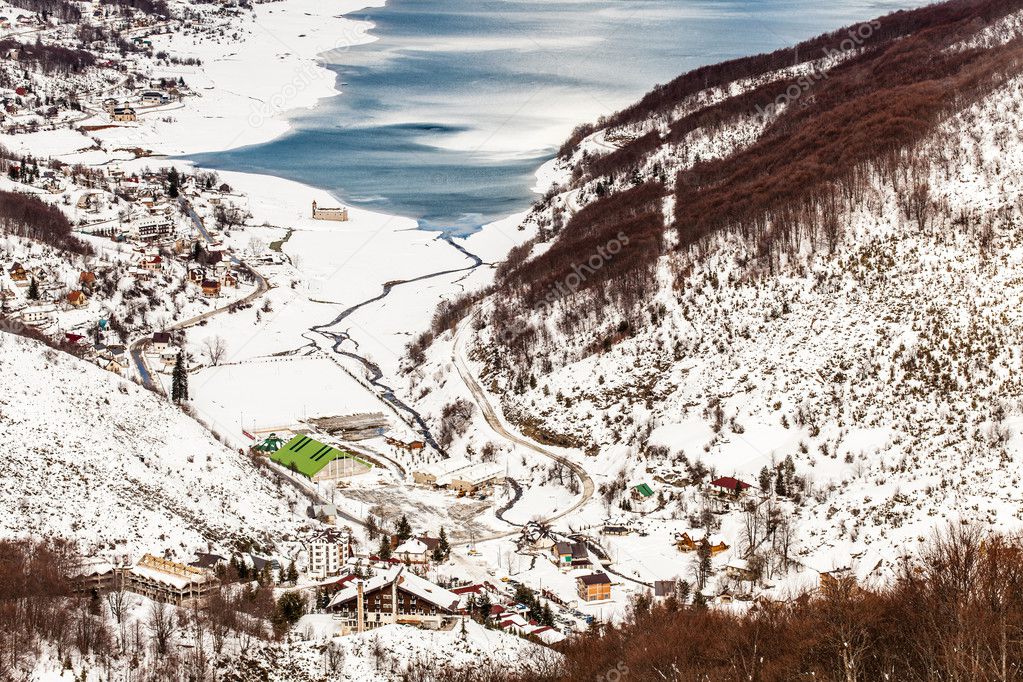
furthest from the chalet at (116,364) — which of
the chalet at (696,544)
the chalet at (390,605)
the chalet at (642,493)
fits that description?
the chalet at (696,544)

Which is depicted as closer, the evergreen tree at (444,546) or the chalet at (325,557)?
the chalet at (325,557)

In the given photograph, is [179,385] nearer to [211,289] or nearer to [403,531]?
[403,531]

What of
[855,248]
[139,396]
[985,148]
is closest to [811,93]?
[985,148]

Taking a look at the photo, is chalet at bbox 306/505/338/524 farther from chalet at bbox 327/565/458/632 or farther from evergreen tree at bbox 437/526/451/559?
chalet at bbox 327/565/458/632

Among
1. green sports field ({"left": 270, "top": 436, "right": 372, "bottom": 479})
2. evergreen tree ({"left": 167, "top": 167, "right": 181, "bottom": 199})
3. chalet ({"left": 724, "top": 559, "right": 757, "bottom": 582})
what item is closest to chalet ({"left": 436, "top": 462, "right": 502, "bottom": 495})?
green sports field ({"left": 270, "top": 436, "right": 372, "bottom": 479})

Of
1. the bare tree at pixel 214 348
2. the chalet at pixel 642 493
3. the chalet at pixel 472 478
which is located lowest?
the chalet at pixel 642 493

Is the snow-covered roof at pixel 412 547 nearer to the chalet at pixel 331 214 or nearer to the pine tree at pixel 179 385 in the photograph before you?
the pine tree at pixel 179 385
